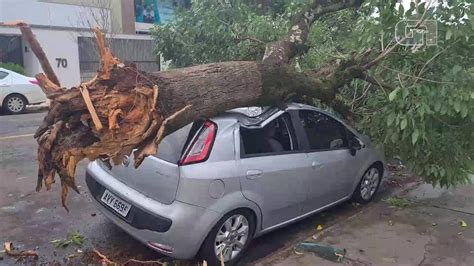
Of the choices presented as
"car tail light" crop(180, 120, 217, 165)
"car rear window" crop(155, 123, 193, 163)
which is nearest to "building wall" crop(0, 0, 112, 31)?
"car rear window" crop(155, 123, 193, 163)

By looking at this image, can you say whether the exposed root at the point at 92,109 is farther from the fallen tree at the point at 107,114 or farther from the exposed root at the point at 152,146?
the exposed root at the point at 152,146

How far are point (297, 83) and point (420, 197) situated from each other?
2631 millimetres

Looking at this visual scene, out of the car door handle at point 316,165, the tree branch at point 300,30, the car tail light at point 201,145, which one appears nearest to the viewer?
the car tail light at point 201,145

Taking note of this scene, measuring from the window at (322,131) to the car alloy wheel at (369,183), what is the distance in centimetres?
71

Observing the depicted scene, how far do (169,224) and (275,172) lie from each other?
1.14m

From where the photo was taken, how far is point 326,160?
463 centimetres

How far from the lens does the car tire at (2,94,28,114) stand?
1359cm

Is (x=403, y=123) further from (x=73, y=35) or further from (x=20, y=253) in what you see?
(x=73, y=35)

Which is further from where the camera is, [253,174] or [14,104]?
[14,104]

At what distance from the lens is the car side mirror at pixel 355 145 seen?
5031 millimetres

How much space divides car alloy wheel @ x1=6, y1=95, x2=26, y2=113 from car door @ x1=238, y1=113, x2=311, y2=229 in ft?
39.6

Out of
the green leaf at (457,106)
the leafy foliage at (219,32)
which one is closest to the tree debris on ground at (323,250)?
the green leaf at (457,106)

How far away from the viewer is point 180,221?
11.3 feet

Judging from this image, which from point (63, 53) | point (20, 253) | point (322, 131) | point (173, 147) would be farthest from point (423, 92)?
point (63, 53)
